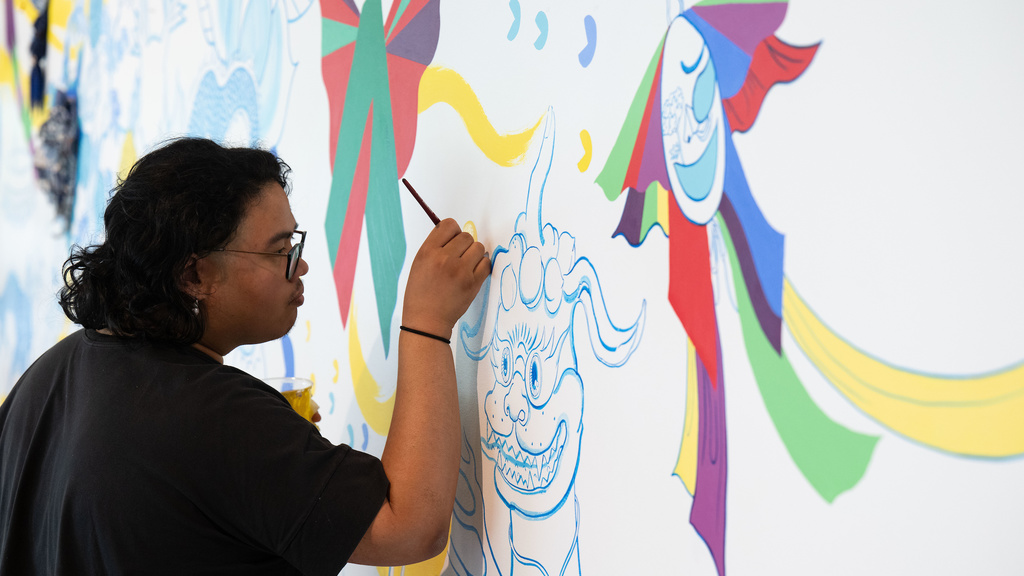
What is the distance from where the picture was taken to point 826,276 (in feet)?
1.69

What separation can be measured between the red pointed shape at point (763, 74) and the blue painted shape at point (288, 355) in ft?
3.27

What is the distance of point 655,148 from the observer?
0.68 m

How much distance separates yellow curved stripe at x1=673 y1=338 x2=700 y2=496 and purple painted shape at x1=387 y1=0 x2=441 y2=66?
603 mm

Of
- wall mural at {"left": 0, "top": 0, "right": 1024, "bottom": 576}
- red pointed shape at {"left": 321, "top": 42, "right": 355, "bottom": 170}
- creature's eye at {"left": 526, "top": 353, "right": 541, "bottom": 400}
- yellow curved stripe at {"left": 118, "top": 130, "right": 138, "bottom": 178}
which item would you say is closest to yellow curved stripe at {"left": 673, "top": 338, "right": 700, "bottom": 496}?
wall mural at {"left": 0, "top": 0, "right": 1024, "bottom": 576}

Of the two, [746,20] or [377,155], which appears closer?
[746,20]

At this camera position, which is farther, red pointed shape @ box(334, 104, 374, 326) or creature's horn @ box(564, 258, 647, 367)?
red pointed shape @ box(334, 104, 374, 326)

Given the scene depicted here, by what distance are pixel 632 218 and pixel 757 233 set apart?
6.1 inches

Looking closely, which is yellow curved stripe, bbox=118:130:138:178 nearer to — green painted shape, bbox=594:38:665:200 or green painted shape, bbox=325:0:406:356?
green painted shape, bbox=325:0:406:356

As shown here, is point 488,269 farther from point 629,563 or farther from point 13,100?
point 13,100

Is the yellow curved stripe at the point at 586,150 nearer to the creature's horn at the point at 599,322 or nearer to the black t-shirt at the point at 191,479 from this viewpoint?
the creature's horn at the point at 599,322

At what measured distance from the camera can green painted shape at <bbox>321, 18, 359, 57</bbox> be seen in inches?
47.9

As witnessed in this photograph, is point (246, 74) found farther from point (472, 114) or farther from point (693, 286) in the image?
point (693, 286)

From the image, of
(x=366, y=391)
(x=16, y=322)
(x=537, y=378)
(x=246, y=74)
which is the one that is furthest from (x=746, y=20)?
(x=16, y=322)

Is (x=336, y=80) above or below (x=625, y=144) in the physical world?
above
